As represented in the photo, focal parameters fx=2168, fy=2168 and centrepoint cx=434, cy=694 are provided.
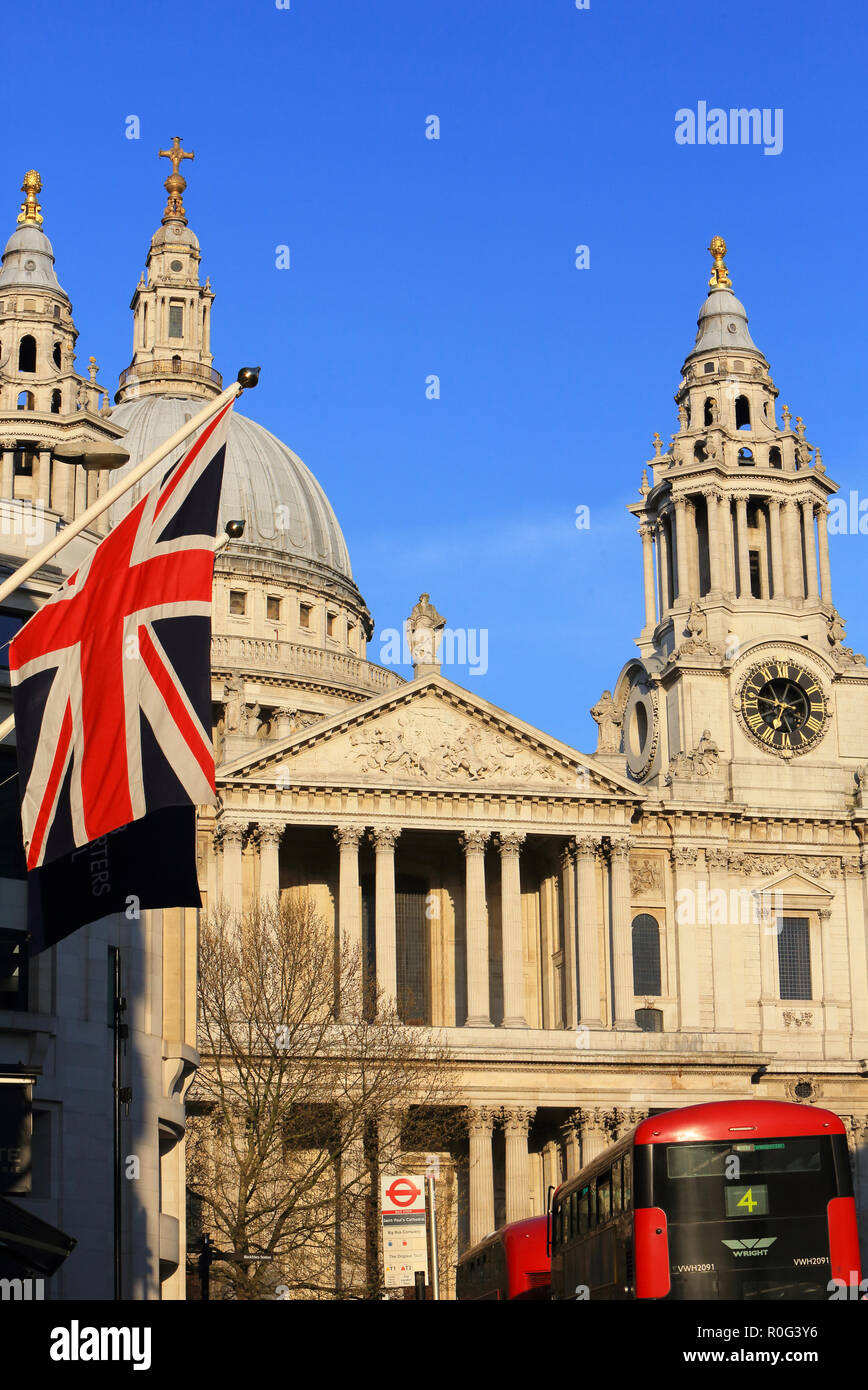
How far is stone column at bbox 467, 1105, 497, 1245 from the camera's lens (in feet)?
257

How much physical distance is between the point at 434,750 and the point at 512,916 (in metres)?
7.28

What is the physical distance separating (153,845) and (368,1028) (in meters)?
50.4

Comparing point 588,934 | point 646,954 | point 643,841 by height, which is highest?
point 643,841

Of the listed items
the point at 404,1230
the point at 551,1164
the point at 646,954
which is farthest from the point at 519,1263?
the point at 646,954

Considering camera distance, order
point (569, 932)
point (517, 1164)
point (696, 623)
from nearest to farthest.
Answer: point (517, 1164) → point (569, 932) → point (696, 623)

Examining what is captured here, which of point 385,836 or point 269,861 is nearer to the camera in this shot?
point 269,861

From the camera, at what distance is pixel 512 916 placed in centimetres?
8606

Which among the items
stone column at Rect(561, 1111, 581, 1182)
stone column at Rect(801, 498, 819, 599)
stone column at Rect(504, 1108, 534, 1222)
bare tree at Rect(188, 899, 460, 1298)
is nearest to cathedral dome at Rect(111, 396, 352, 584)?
stone column at Rect(801, 498, 819, 599)

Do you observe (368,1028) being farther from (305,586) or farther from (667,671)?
(305,586)

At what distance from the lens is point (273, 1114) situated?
202 ft

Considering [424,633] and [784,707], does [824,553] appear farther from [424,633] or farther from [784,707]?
[424,633]
